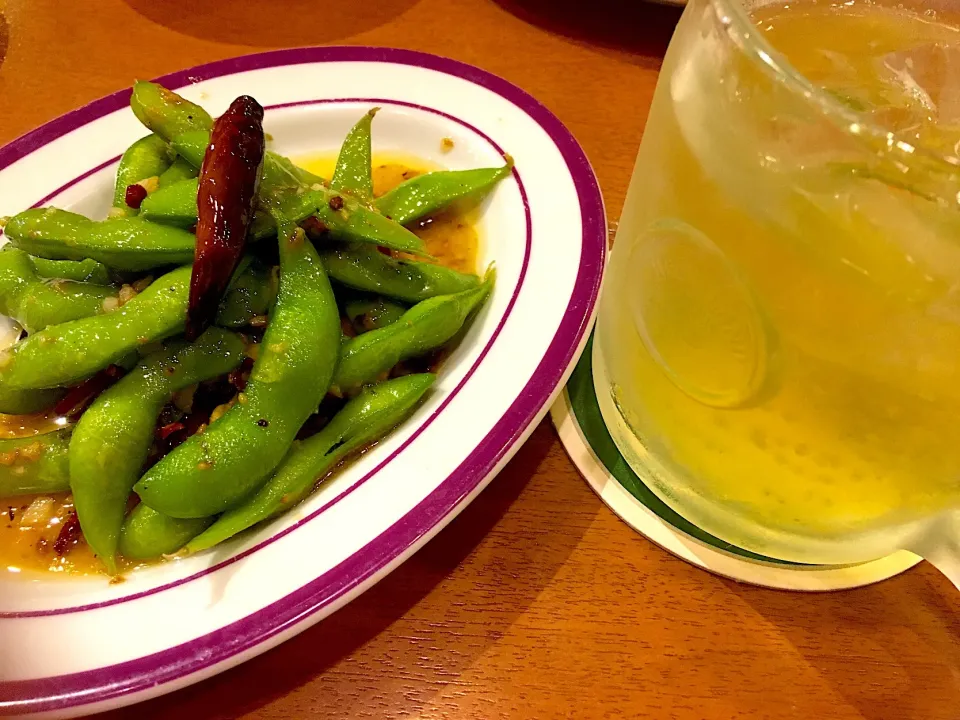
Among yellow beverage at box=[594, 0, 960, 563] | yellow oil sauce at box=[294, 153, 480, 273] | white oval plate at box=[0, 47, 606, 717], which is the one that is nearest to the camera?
yellow beverage at box=[594, 0, 960, 563]

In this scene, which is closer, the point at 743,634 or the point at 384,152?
the point at 743,634

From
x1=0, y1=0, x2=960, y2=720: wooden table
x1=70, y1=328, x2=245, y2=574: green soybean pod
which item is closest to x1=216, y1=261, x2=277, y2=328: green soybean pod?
x1=70, y1=328, x2=245, y2=574: green soybean pod

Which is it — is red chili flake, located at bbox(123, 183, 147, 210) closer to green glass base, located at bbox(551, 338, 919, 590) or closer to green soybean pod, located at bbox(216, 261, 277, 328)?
green soybean pod, located at bbox(216, 261, 277, 328)

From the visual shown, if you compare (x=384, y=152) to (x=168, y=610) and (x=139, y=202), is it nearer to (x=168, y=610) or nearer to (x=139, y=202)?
(x=139, y=202)

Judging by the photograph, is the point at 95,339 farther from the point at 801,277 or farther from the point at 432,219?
the point at 801,277

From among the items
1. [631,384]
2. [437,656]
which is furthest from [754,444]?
[437,656]

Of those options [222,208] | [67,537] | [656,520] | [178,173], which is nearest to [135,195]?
[178,173]
